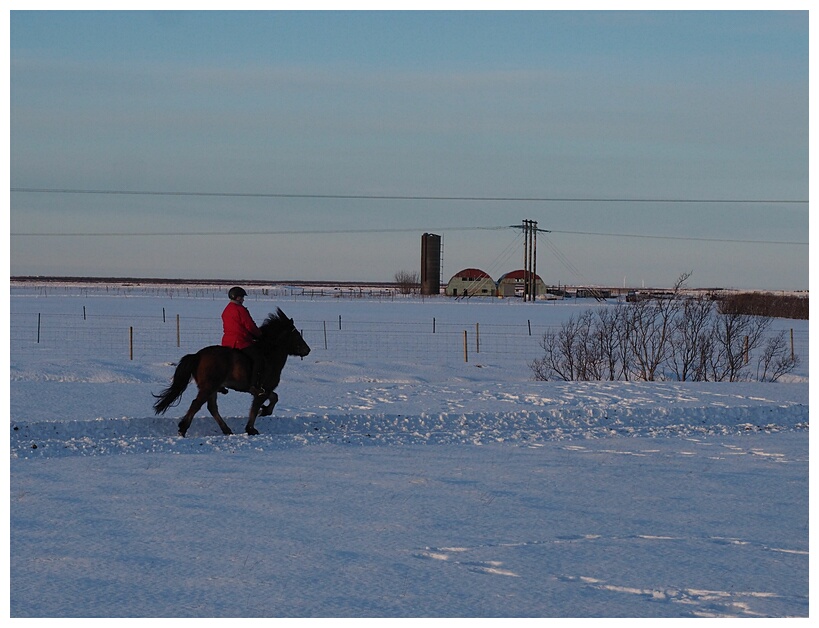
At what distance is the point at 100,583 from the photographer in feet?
19.0

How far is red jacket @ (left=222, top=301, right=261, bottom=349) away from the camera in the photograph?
37.6 feet

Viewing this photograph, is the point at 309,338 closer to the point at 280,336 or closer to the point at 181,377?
the point at 280,336

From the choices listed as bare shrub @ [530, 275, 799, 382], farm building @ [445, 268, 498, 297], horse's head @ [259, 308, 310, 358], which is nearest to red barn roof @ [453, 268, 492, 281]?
farm building @ [445, 268, 498, 297]

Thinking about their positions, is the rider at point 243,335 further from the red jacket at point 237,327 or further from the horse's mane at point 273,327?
the horse's mane at point 273,327

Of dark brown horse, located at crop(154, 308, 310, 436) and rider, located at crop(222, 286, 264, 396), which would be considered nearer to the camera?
dark brown horse, located at crop(154, 308, 310, 436)

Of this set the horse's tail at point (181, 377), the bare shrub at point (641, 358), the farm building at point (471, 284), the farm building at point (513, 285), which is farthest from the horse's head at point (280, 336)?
the farm building at point (471, 284)

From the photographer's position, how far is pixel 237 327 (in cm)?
1148

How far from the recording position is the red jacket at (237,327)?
11.5 m

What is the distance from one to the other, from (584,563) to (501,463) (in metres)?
3.88

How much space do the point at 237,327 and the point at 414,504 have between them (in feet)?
14.0

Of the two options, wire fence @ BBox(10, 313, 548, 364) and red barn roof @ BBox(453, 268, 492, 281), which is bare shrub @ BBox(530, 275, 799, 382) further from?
red barn roof @ BBox(453, 268, 492, 281)

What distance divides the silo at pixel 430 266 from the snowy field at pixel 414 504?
78308mm

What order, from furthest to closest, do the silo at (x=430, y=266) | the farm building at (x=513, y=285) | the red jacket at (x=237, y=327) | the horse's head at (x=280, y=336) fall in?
the farm building at (x=513, y=285), the silo at (x=430, y=266), the horse's head at (x=280, y=336), the red jacket at (x=237, y=327)

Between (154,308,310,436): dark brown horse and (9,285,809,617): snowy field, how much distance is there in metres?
0.48
